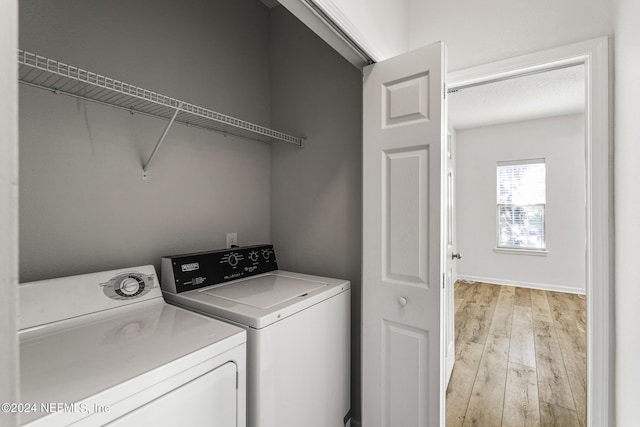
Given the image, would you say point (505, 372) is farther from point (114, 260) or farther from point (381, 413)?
point (114, 260)

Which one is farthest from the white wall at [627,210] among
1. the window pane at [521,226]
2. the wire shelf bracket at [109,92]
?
the window pane at [521,226]

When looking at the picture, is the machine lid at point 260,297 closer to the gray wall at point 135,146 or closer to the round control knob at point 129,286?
the round control knob at point 129,286

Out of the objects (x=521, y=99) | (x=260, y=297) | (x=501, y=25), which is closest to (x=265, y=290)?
(x=260, y=297)

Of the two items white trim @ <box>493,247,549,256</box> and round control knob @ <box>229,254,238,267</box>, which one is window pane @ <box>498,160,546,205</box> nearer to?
white trim @ <box>493,247,549,256</box>

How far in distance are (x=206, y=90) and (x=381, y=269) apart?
1.45 metres

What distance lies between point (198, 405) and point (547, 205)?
5.67 metres

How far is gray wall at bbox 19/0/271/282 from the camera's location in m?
1.20

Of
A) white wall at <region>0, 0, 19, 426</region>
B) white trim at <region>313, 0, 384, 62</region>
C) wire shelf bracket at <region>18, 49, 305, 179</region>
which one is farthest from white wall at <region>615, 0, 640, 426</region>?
wire shelf bracket at <region>18, 49, 305, 179</region>

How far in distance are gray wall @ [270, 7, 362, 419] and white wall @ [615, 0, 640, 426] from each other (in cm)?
115

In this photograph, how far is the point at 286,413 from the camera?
1.27 m

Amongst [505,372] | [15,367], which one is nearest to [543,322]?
[505,372]

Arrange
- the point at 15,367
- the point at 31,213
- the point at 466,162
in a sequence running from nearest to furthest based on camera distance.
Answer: the point at 15,367
the point at 31,213
the point at 466,162

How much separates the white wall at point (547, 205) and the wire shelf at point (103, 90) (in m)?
4.71

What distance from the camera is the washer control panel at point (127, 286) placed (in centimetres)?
125
